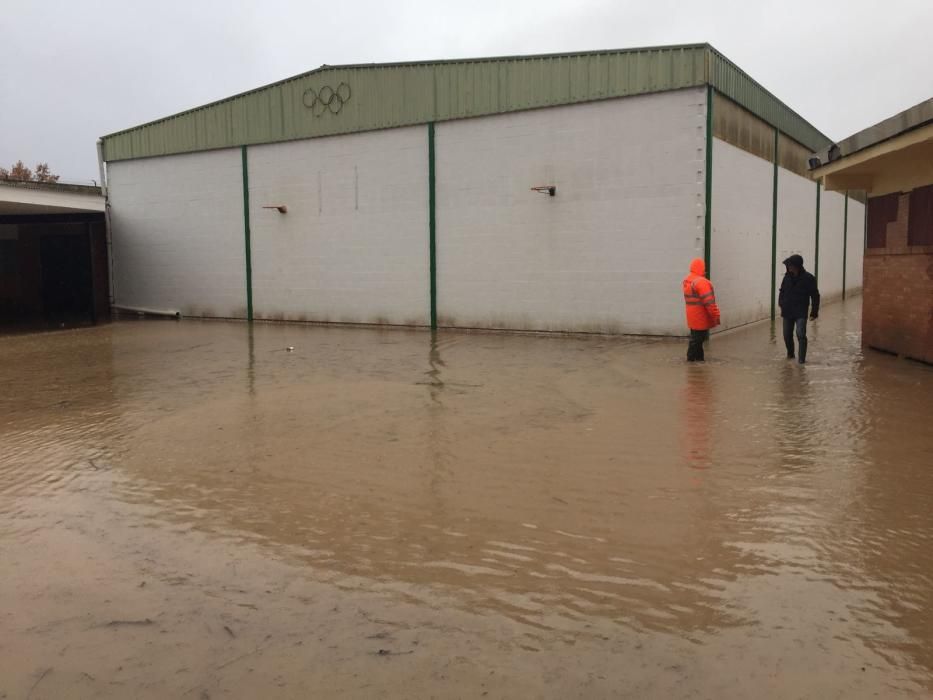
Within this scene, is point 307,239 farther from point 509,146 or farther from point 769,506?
point 769,506

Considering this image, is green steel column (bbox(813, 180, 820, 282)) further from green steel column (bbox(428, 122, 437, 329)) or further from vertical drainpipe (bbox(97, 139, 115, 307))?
vertical drainpipe (bbox(97, 139, 115, 307))

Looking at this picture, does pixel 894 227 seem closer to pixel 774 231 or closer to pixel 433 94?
pixel 774 231

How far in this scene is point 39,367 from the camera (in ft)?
40.6

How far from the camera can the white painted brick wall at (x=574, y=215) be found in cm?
1488

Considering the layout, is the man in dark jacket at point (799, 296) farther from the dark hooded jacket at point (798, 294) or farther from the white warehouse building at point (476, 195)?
the white warehouse building at point (476, 195)

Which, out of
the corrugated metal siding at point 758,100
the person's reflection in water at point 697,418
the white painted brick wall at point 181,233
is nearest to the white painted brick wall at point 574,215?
the corrugated metal siding at point 758,100

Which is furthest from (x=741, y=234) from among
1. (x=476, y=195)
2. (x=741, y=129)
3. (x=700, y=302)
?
(x=700, y=302)

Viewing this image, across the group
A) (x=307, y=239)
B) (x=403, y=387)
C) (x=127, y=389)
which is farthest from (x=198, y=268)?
(x=403, y=387)

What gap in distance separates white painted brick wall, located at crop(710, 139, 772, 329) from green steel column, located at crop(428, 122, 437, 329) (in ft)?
20.8

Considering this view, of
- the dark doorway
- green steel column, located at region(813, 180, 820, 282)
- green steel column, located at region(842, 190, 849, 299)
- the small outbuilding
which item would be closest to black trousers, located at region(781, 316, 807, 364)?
green steel column, located at region(813, 180, 820, 282)

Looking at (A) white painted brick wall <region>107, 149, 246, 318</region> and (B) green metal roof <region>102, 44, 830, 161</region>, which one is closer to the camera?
(B) green metal roof <region>102, 44, 830, 161</region>

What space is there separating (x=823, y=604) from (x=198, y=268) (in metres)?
21.7

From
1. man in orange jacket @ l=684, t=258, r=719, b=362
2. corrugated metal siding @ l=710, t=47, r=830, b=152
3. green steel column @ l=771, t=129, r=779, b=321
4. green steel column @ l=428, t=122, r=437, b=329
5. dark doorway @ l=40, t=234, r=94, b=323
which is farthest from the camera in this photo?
dark doorway @ l=40, t=234, r=94, b=323

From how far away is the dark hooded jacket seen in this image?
11250 mm
